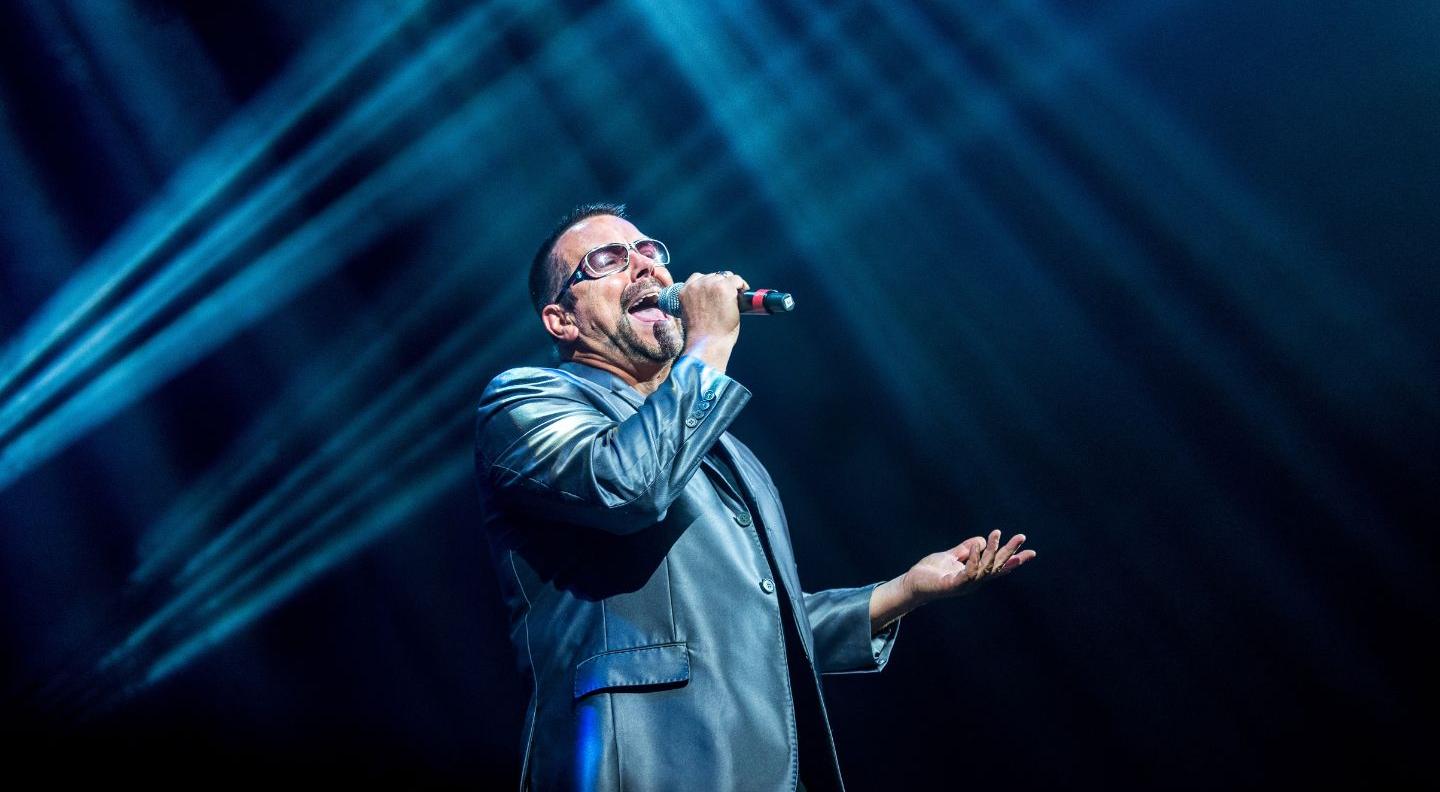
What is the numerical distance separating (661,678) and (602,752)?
12cm

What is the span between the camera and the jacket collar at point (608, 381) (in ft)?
5.65

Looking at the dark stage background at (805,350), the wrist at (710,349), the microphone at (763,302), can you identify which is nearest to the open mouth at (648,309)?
the microphone at (763,302)

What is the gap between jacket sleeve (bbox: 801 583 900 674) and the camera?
181 centimetres

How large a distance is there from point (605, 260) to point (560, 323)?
0.17 metres

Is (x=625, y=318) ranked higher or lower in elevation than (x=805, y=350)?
lower

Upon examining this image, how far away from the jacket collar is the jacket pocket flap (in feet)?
1.72

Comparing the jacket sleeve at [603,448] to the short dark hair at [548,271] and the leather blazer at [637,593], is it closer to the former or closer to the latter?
the leather blazer at [637,593]

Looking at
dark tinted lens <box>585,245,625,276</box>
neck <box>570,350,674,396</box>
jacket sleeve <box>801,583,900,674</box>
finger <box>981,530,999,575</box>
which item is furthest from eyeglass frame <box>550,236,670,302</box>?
finger <box>981,530,999,575</box>

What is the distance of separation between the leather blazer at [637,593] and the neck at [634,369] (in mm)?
344

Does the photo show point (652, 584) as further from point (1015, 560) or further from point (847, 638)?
point (1015, 560)

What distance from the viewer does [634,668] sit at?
4.24 ft

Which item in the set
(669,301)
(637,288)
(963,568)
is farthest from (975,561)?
(637,288)

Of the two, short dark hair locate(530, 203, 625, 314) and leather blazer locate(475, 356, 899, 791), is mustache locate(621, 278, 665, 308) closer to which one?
short dark hair locate(530, 203, 625, 314)

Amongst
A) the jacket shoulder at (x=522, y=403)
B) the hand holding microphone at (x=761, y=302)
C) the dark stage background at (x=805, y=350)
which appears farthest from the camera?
the dark stage background at (x=805, y=350)
